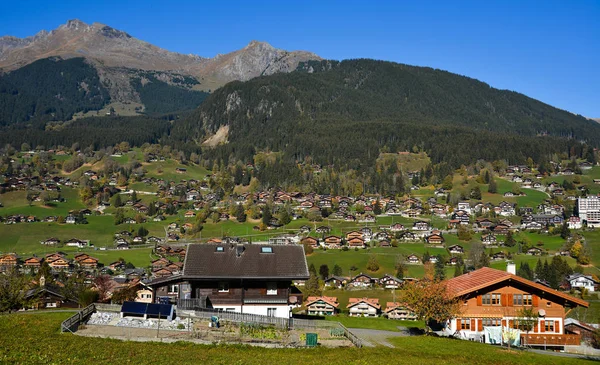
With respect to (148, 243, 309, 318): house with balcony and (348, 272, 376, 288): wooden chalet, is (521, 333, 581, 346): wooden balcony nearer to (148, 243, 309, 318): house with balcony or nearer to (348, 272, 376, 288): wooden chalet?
(148, 243, 309, 318): house with balcony

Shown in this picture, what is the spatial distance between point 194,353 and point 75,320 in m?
10.2

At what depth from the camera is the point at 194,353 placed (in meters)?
26.7

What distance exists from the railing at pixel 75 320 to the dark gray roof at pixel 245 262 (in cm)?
921

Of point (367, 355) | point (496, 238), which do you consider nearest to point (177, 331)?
point (367, 355)

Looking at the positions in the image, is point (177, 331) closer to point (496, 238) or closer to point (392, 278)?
point (392, 278)

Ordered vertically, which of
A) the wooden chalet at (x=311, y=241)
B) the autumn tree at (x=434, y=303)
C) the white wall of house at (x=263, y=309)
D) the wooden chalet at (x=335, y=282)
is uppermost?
the wooden chalet at (x=311, y=241)

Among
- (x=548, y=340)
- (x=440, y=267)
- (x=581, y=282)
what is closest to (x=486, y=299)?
(x=548, y=340)

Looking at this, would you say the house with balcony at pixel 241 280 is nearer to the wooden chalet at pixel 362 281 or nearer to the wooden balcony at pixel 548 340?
the wooden balcony at pixel 548 340

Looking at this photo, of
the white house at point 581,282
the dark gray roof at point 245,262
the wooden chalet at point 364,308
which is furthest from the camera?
the white house at point 581,282

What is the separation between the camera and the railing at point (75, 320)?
1214 inches

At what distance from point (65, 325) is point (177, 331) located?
617cm

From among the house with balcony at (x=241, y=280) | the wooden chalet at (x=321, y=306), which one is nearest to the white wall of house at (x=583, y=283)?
the wooden chalet at (x=321, y=306)

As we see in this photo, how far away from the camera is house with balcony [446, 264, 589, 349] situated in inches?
1673

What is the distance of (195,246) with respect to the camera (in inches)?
1818
